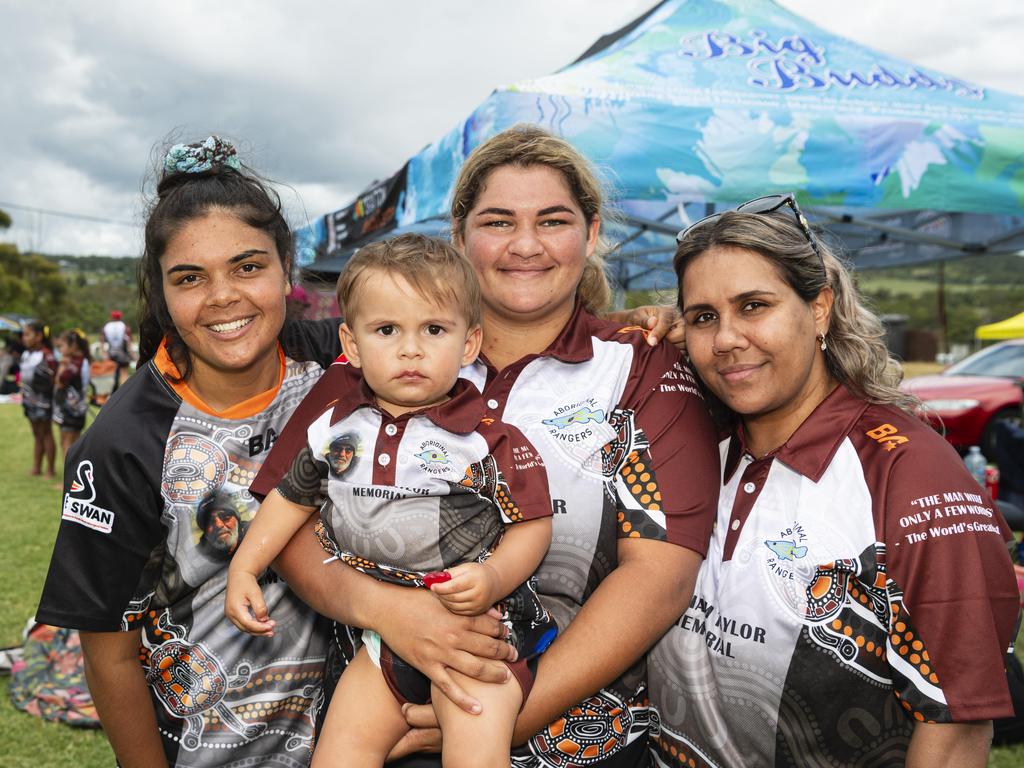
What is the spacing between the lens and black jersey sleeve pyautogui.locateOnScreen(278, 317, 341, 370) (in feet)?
8.06

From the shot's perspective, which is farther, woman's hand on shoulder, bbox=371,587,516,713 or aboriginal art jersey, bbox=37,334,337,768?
aboriginal art jersey, bbox=37,334,337,768

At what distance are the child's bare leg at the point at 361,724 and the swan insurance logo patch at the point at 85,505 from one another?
2.45 feet

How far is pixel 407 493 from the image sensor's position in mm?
1818

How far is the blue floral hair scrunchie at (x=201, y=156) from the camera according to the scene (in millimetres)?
2211

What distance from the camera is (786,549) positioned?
1.83 meters

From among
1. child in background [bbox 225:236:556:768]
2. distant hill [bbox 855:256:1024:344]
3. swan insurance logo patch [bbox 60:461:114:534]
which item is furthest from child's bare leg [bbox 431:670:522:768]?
distant hill [bbox 855:256:1024:344]

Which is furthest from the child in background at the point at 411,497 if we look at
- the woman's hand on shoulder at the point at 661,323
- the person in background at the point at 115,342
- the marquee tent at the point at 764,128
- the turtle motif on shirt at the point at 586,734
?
the person in background at the point at 115,342

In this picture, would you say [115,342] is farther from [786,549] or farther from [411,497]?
[786,549]

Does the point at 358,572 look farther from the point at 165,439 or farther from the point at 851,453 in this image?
the point at 851,453

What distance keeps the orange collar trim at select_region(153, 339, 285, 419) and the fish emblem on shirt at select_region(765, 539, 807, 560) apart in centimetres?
146

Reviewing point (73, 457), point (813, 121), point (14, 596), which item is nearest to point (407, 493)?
point (73, 457)

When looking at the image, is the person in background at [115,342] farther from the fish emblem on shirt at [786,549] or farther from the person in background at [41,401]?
the fish emblem on shirt at [786,549]

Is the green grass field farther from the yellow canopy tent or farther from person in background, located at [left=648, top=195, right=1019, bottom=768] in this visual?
the yellow canopy tent

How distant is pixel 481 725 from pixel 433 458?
0.62 metres
